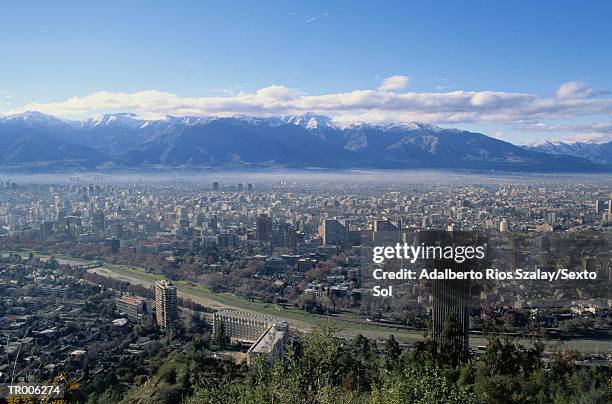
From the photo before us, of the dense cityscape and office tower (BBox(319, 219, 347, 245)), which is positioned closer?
the dense cityscape

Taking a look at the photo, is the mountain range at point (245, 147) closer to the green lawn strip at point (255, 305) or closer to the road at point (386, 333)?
the green lawn strip at point (255, 305)

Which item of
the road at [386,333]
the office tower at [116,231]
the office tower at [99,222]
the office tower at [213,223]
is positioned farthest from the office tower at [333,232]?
the office tower at [99,222]

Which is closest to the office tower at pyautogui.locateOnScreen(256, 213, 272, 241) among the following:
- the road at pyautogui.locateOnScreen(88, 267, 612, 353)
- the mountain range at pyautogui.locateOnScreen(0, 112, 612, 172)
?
the road at pyautogui.locateOnScreen(88, 267, 612, 353)

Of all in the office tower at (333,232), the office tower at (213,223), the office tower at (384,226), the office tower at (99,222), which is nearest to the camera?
the office tower at (384,226)

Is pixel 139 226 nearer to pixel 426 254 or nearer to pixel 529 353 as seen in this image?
pixel 426 254

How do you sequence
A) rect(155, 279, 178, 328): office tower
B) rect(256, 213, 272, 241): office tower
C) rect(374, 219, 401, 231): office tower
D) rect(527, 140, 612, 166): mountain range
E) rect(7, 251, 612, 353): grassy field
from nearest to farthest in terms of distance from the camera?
rect(7, 251, 612, 353): grassy field → rect(155, 279, 178, 328): office tower → rect(374, 219, 401, 231): office tower → rect(256, 213, 272, 241): office tower → rect(527, 140, 612, 166): mountain range

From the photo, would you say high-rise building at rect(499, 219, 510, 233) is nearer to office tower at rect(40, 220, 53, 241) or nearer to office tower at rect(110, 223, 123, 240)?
office tower at rect(110, 223, 123, 240)

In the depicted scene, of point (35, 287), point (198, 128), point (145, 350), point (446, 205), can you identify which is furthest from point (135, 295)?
point (198, 128)
